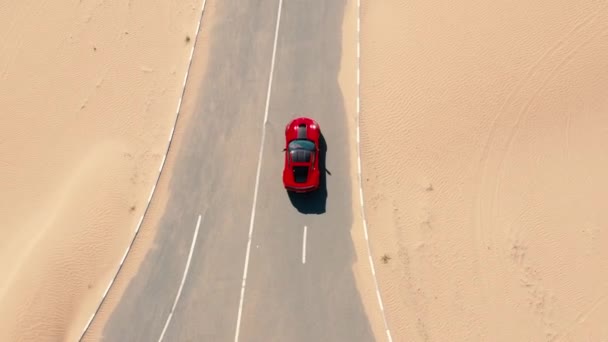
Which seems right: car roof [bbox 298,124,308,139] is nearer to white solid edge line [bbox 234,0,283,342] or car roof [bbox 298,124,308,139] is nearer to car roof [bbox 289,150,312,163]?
car roof [bbox 289,150,312,163]

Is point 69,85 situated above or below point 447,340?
above

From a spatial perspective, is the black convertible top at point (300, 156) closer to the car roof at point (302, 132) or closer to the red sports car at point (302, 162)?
the red sports car at point (302, 162)

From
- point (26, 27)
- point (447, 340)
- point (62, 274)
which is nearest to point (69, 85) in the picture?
point (26, 27)

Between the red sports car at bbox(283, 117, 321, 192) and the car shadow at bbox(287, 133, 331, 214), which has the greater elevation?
the red sports car at bbox(283, 117, 321, 192)

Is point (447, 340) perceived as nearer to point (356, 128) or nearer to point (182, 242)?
point (356, 128)

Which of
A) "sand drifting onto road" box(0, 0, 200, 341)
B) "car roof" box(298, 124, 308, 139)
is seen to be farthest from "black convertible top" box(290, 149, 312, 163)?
"sand drifting onto road" box(0, 0, 200, 341)

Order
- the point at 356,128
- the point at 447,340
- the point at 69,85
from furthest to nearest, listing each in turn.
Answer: the point at 69,85 < the point at 356,128 < the point at 447,340

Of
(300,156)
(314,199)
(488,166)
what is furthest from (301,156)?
(488,166)

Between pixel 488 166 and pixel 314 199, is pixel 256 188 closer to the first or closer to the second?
pixel 314 199
